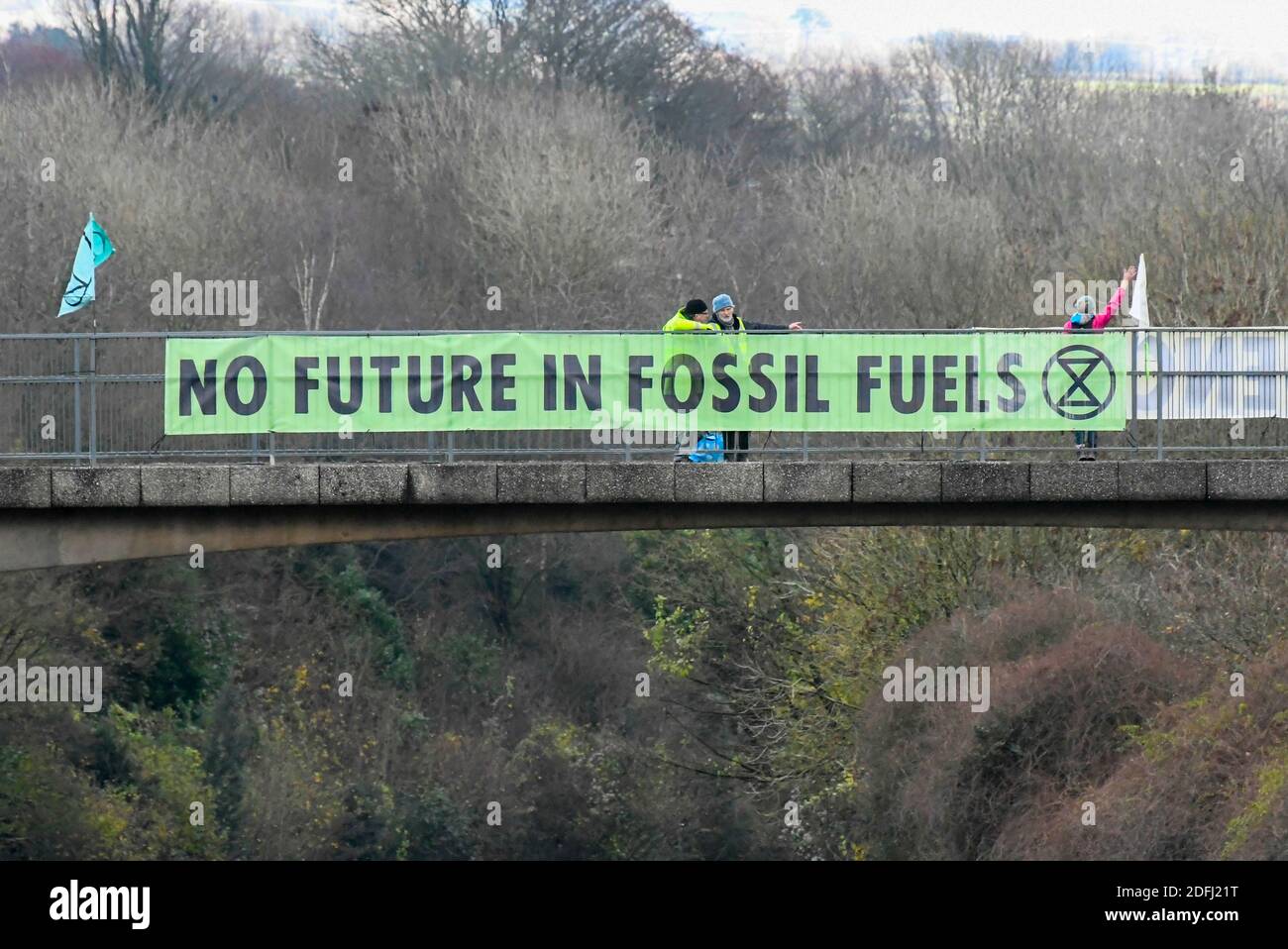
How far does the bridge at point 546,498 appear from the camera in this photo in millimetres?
21281

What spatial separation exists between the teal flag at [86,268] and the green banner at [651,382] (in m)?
1.78

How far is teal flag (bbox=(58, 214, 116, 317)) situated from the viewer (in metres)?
23.0

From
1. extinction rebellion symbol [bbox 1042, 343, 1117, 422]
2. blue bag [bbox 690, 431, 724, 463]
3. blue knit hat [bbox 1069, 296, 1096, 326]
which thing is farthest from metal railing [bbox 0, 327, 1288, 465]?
blue knit hat [bbox 1069, 296, 1096, 326]

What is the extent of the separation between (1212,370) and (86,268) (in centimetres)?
1143

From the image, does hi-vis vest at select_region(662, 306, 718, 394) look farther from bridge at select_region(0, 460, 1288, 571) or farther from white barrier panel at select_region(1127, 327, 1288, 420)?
white barrier panel at select_region(1127, 327, 1288, 420)

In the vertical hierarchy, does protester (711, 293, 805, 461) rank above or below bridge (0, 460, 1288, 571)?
above

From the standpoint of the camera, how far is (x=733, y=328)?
73.1 feet

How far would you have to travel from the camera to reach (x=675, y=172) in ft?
206

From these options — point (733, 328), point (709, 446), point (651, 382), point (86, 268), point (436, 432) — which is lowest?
point (709, 446)

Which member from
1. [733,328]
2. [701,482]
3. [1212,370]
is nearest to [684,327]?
[733,328]

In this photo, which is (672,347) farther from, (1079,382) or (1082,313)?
(1082,313)

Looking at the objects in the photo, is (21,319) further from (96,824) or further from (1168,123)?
(1168,123)

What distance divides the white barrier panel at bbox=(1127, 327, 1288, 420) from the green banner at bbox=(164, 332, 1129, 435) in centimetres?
31

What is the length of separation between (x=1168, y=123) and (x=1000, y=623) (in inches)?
1552
